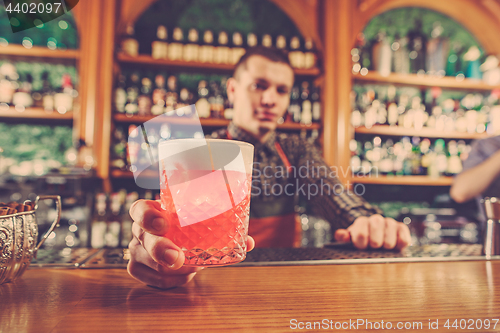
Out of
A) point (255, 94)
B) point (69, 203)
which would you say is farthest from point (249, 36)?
point (69, 203)

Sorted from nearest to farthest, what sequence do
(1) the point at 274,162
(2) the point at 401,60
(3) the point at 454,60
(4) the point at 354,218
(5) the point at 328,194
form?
(4) the point at 354,218 < (5) the point at 328,194 < (1) the point at 274,162 < (2) the point at 401,60 < (3) the point at 454,60

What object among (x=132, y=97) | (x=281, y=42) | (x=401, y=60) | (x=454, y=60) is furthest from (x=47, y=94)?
(x=454, y=60)

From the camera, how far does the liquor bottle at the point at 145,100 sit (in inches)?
95.0

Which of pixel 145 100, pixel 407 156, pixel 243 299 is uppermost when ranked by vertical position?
pixel 145 100

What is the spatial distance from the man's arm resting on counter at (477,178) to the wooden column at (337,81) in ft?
2.63

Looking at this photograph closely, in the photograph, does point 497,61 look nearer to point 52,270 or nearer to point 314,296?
point 314,296

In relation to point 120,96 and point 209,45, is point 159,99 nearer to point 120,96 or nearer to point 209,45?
point 120,96

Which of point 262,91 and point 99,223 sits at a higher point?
point 262,91

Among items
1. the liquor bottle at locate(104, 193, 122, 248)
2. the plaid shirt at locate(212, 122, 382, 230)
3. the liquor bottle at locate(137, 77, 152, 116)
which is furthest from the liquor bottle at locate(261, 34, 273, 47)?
the liquor bottle at locate(104, 193, 122, 248)

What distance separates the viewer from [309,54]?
2.64 meters

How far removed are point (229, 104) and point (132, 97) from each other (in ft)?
2.60

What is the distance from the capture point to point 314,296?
17.2 inches

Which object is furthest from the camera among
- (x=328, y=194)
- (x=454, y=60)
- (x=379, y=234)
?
(x=454, y=60)

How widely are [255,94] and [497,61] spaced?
278 cm
